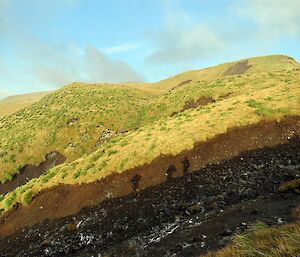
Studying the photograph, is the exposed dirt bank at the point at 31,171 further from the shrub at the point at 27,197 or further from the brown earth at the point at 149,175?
the brown earth at the point at 149,175

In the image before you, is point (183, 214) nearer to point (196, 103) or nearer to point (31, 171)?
point (31, 171)

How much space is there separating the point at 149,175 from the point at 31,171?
25.8m

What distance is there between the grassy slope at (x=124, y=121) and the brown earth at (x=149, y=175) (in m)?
1.13

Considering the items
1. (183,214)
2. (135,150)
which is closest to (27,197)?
(135,150)

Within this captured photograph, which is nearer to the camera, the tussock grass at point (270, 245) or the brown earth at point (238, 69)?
the tussock grass at point (270, 245)

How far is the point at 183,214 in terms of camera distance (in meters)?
23.1

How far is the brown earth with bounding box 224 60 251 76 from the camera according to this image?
8551 cm

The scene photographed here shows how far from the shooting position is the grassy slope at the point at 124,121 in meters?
32.1

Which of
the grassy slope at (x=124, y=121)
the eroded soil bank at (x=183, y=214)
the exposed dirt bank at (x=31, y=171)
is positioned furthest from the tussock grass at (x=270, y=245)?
the exposed dirt bank at (x=31, y=171)

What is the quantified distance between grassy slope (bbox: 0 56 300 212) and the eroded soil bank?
4758 mm

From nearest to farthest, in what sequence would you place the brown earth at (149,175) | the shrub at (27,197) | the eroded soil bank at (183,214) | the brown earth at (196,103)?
the eroded soil bank at (183,214), the brown earth at (149,175), the shrub at (27,197), the brown earth at (196,103)

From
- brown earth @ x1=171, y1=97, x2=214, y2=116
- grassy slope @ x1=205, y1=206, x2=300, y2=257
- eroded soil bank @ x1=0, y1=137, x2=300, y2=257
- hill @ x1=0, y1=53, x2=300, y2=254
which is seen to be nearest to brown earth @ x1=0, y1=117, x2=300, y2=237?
hill @ x1=0, y1=53, x2=300, y2=254

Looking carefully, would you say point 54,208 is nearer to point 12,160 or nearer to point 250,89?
point 12,160

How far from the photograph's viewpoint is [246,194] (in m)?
23.3
